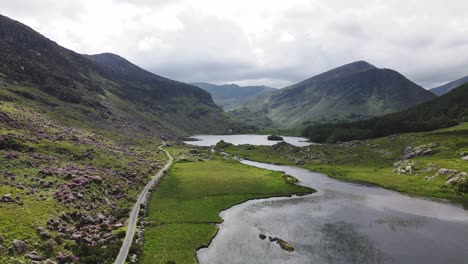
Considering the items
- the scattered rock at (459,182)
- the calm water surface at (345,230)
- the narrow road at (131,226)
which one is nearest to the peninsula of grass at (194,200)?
the narrow road at (131,226)

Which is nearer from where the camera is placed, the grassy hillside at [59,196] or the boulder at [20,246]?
the boulder at [20,246]

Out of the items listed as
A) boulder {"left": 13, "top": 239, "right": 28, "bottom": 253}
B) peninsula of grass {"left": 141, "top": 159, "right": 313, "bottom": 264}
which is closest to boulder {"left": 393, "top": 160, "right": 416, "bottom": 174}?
peninsula of grass {"left": 141, "top": 159, "right": 313, "bottom": 264}

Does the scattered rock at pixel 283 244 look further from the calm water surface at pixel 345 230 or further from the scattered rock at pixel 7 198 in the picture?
the scattered rock at pixel 7 198

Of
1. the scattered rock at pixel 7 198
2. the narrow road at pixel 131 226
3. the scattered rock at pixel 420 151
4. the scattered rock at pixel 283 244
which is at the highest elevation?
the scattered rock at pixel 420 151

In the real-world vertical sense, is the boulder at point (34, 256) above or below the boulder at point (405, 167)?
below

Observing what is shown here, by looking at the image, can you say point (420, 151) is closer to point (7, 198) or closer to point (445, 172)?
point (445, 172)
